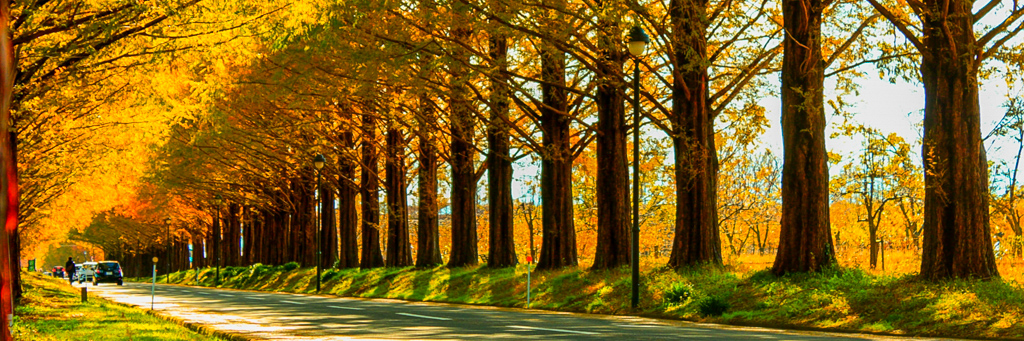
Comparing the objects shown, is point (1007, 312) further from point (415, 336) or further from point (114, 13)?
point (114, 13)

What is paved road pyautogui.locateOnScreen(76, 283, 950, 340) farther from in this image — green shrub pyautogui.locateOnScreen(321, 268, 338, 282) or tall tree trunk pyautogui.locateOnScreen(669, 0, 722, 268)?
green shrub pyautogui.locateOnScreen(321, 268, 338, 282)

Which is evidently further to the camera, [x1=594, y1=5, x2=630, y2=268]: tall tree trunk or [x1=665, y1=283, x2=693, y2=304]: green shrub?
[x1=594, y1=5, x2=630, y2=268]: tall tree trunk

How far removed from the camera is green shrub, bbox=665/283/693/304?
18.6m

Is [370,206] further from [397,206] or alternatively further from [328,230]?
[328,230]

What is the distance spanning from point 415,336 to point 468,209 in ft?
63.0

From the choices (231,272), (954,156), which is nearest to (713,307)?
(954,156)

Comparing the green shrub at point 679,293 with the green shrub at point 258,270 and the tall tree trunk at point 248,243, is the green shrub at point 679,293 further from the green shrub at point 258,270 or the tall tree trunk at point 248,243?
the tall tree trunk at point 248,243

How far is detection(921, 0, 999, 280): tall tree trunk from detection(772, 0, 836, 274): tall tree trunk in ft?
7.30

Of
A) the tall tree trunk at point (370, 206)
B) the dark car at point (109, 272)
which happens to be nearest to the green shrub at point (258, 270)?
the tall tree trunk at point (370, 206)

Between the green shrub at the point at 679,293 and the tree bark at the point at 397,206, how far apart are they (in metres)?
18.8

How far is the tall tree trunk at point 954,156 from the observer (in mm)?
15570

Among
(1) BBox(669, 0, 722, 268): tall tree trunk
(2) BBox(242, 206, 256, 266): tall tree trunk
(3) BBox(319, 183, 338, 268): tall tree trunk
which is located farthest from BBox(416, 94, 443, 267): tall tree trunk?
(2) BBox(242, 206, 256, 266): tall tree trunk

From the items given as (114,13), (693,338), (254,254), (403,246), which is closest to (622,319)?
(693,338)

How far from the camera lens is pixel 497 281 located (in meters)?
27.1
